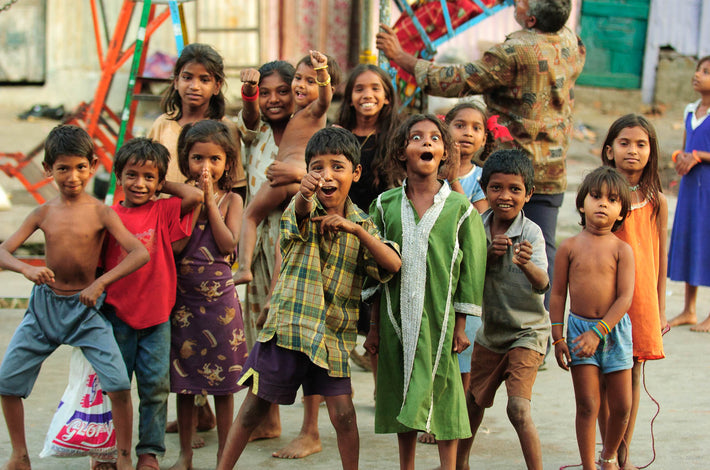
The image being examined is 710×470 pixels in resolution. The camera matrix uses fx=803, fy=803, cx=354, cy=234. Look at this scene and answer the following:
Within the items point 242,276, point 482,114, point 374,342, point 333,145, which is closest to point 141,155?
point 242,276

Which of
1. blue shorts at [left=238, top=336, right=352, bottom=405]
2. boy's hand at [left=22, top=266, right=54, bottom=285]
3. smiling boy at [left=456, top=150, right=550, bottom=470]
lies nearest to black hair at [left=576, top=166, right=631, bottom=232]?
smiling boy at [left=456, top=150, right=550, bottom=470]

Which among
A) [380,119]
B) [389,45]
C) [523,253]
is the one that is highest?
[389,45]

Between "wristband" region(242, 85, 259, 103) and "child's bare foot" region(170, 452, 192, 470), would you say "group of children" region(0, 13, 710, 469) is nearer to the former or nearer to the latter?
"child's bare foot" region(170, 452, 192, 470)

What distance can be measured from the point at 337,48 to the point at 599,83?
4279 millimetres

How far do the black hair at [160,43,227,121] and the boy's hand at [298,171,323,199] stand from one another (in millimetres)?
1280

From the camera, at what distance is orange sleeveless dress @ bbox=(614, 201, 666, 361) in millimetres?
3299

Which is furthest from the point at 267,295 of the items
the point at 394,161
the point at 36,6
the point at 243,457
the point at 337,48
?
the point at 36,6

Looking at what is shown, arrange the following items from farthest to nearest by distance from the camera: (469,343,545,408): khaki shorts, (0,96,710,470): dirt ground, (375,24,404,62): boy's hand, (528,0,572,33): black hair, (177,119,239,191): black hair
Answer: (375,24,404,62): boy's hand → (528,0,572,33): black hair → (0,96,710,470): dirt ground → (177,119,239,191): black hair → (469,343,545,408): khaki shorts

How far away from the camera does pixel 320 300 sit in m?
2.94

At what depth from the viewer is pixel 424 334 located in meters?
2.97

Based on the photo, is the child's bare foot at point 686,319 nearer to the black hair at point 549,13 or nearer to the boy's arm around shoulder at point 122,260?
the black hair at point 549,13

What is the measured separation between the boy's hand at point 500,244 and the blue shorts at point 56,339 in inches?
59.7

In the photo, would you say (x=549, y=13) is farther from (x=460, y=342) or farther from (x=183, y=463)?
(x=183, y=463)

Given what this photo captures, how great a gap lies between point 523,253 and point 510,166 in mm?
392
